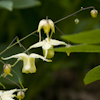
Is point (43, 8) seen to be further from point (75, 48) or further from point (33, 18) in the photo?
point (75, 48)

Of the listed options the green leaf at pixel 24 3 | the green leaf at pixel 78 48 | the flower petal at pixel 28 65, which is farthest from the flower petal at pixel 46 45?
the green leaf at pixel 24 3

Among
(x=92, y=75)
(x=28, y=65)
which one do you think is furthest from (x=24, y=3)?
(x=92, y=75)

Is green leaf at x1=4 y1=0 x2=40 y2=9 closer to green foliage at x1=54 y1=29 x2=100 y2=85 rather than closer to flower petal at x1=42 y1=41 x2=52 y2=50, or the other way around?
flower petal at x1=42 y1=41 x2=52 y2=50

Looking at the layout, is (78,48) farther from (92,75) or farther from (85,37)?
(92,75)

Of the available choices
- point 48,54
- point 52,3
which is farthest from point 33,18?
point 48,54

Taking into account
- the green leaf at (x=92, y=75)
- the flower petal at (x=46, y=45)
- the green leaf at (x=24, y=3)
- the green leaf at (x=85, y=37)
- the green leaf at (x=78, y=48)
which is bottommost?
the green leaf at (x=92, y=75)

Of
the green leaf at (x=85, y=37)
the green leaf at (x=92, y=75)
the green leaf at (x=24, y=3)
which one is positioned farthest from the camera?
the green leaf at (x=24, y=3)

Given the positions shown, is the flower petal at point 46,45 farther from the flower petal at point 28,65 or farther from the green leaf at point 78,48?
the green leaf at point 78,48

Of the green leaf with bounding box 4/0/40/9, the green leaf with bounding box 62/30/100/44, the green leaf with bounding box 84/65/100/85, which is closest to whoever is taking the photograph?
the green leaf with bounding box 62/30/100/44

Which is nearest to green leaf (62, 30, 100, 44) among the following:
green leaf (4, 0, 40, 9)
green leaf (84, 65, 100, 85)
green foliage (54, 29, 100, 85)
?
green foliage (54, 29, 100, 85)
